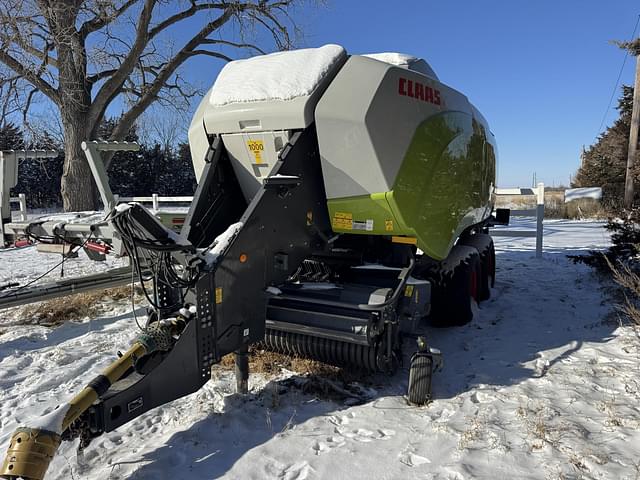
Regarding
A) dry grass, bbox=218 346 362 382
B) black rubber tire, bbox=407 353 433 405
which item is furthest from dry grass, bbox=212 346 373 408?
black rubber tire, bbox=407 353 433 405

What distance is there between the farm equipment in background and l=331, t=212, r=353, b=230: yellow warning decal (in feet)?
0.04

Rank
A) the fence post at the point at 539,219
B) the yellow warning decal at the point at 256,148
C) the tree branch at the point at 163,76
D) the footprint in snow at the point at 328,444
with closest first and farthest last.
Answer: the footprint in snow at the point at 328,444 → the yellow warning decal at the point at 256,148 → the fence post at the point at 539,219 → the tree branch at the point at 163,76

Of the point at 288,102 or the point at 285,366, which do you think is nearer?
the point at 288,102

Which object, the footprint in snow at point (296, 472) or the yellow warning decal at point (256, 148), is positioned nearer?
the footprint in snow at point (296, 472)

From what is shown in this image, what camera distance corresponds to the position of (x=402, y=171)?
3900 millimetres

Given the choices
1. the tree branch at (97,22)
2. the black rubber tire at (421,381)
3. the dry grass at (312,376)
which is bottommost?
the dry grass at (312,376)

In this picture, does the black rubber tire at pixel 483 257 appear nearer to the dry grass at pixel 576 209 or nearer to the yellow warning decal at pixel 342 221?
the yellow warning decal at pixel 342 221

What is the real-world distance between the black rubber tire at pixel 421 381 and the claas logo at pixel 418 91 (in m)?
2.19

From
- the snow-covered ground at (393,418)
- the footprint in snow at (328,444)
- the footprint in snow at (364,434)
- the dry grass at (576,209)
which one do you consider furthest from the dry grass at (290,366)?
the dry grass at (576,209)

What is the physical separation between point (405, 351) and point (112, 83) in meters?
11.5

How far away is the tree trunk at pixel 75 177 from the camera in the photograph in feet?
39.3

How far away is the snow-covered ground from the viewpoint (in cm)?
274

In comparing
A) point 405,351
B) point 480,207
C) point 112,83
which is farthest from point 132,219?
point 112,83

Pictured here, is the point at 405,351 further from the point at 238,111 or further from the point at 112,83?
the point at 112,83
